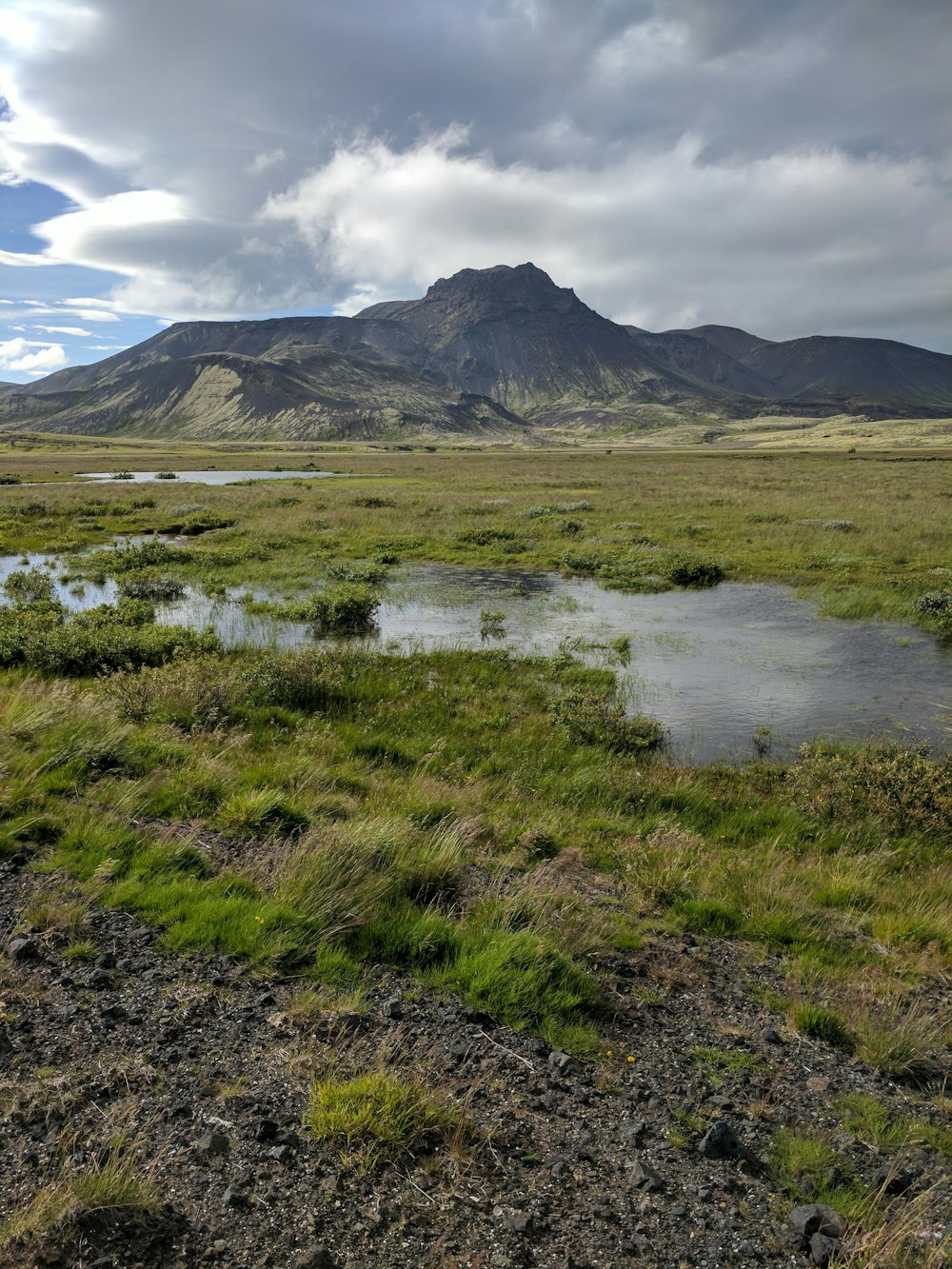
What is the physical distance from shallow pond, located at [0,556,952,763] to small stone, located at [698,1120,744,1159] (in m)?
9.76

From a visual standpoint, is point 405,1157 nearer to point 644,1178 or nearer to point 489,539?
point 644,1178

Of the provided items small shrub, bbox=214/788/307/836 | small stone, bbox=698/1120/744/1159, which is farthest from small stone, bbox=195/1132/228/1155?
small shrub, bbox=214/788/307/836

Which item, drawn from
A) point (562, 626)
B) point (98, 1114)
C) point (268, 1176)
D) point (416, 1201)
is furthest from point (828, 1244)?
point (562, 626)

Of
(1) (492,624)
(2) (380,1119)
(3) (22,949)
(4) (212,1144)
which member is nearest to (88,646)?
(1) (492,624)

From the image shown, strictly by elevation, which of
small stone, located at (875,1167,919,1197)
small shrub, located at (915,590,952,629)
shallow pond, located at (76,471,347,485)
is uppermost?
shallow pond, located at (76,471,347,485)

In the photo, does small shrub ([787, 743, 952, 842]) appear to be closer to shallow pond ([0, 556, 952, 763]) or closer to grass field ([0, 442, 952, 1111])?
grass field ([0, 442, 952, 1111])

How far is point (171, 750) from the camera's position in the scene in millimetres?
11016

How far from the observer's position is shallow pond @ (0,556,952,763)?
16.0m

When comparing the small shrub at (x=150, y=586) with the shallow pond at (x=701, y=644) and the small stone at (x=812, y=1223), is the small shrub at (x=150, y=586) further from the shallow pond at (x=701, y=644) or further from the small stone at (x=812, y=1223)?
the small stone at (x=812, y=1223)

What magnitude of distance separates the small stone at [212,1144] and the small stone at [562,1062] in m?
2.55

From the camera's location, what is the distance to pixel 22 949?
6121 millimetres

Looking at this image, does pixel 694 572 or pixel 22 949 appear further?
pixel 694 572

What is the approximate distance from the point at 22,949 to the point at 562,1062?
4.97 metres

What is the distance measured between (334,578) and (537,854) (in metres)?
23.9
